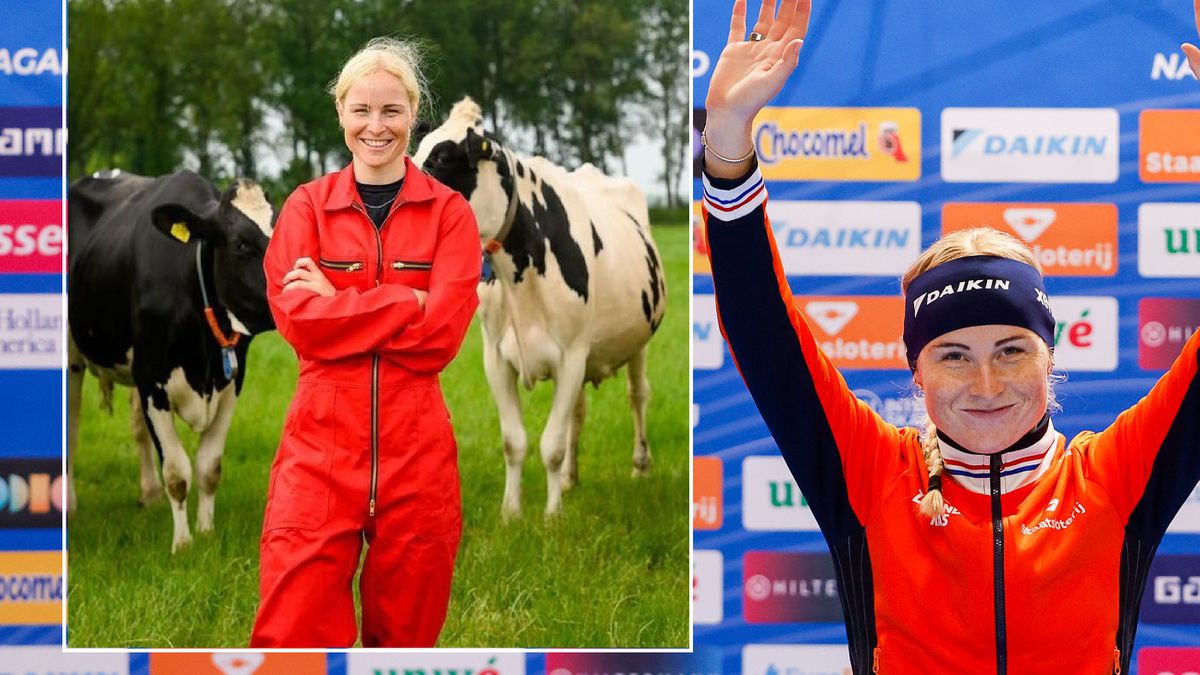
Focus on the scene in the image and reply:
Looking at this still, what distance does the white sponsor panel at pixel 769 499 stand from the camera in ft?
11.6

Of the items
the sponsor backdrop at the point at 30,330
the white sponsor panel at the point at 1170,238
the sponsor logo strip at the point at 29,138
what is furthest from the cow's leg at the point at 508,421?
the white sponsor panel at the point at 1170,238

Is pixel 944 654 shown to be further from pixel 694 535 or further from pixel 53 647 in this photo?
pixel 53 647

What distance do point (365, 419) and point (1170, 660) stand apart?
2.30 m

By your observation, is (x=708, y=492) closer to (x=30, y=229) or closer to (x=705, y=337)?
(x=705, y=337)

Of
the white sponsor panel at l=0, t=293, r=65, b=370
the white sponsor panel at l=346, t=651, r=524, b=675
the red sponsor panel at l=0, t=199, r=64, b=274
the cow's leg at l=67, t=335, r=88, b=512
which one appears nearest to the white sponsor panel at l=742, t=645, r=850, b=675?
the white sponsor panel at l=346, t=651, r=524, b=675

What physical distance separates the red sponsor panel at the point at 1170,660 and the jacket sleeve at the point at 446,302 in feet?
6.89

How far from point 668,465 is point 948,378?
3.18m

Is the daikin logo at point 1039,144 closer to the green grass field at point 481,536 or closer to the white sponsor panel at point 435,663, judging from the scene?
the green grass field at point 481,536

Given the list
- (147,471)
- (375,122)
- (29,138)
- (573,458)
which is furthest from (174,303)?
(375,122)

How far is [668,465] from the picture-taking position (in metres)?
4.93

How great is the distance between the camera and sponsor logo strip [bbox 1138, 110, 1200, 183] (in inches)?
136

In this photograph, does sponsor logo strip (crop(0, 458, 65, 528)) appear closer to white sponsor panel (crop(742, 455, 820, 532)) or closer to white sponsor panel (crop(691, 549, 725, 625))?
white sponsor panel (crop(691, 549, 725, 625))

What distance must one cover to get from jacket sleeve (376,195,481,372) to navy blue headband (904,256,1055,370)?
1.30 metres

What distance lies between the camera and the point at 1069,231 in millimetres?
3486
